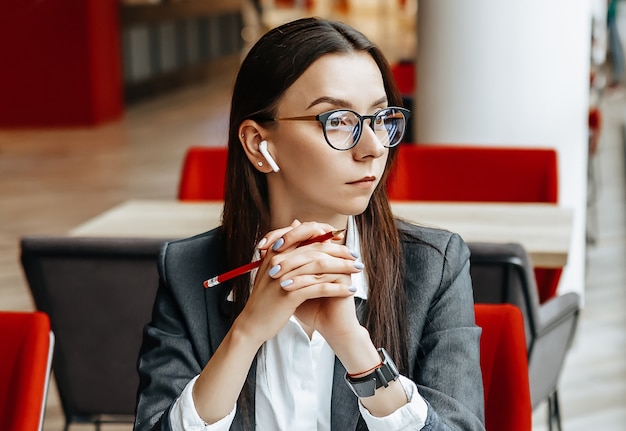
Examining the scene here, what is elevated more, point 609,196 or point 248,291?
point 248,291

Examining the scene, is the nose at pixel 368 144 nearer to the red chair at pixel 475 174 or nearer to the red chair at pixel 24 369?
the red chair at pixel 24 369

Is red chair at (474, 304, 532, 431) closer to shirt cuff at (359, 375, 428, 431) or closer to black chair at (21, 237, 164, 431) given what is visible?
shirt cuff at (359, 375, 428, 431)

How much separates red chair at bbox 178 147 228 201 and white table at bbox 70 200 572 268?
16.3 inches

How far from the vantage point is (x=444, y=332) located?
1.68m

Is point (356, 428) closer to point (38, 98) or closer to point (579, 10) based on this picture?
point (579, 10)

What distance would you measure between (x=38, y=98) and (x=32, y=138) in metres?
0.84

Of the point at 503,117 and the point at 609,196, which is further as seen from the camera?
the point at 609,196

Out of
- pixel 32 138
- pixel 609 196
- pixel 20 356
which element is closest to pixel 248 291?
pixel 20 356

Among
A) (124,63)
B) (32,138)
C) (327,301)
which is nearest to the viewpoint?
(327,301)

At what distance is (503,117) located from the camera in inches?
183

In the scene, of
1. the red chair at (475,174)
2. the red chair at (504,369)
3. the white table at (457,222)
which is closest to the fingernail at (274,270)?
the red chair at (504,369)

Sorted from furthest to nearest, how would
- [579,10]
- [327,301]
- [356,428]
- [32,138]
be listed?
[32,138]
[579,10]
[356,428]
[327,301]

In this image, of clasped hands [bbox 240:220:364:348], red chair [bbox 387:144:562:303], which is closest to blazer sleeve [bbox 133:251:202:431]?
clasped hands [bbox 240:220:364:348]

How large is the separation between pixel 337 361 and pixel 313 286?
0.25 meters
